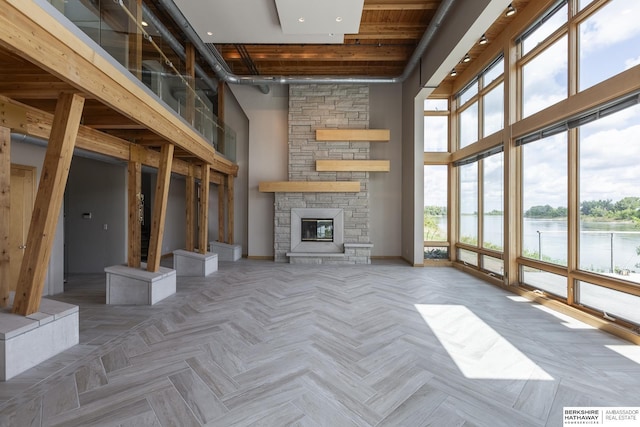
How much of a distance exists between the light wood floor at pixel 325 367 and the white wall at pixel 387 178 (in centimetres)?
427

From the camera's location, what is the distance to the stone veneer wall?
28.1ft

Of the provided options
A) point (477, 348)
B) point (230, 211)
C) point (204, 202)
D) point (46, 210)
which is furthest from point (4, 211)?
point (230, 211)

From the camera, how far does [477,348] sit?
3.07 metres

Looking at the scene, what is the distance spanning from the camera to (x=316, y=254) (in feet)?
26.9

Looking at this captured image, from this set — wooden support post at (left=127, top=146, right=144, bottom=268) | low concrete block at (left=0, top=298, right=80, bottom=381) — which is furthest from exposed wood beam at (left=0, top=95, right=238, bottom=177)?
low concrete block at (left=0, top=298, right=80, bottom=381)

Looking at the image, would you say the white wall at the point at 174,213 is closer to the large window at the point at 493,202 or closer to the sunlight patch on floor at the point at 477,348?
the sunlight patch on floor at the point at 477,348

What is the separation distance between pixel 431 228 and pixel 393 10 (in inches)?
208

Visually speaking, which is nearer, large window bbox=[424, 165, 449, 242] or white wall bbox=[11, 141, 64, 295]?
white wall bbox=[11, 141, 64, 295]

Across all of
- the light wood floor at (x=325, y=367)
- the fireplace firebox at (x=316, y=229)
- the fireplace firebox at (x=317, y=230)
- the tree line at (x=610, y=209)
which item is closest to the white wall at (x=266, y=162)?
the fireplace firebox at (x=317, y=230)

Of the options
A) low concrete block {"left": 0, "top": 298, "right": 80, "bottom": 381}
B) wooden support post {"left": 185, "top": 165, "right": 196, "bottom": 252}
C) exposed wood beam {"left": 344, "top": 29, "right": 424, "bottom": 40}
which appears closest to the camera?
low concrete block {"left": 0, "top": 298, "right": 80, "bottom": 381}

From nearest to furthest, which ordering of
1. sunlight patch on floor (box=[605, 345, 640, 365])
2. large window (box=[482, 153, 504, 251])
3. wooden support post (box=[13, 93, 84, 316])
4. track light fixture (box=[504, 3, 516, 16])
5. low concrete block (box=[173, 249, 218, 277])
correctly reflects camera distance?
wooden support post (box=[13, 93, 84, 316]) < sunlight patch on floor (box=[605, 345, 640, 365]) < track light fixture (box=[504, 3, 516, 16]) < large window (box=[482, 153, 504, 251]) < low concrete block (box=[173, 249, 218, 277])

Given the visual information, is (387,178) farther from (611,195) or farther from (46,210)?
(46,210)

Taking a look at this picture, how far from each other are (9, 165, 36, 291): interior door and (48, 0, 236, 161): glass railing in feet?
8.53

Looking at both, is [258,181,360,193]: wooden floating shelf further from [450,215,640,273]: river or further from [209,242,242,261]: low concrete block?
[450,215,640,273]: river
